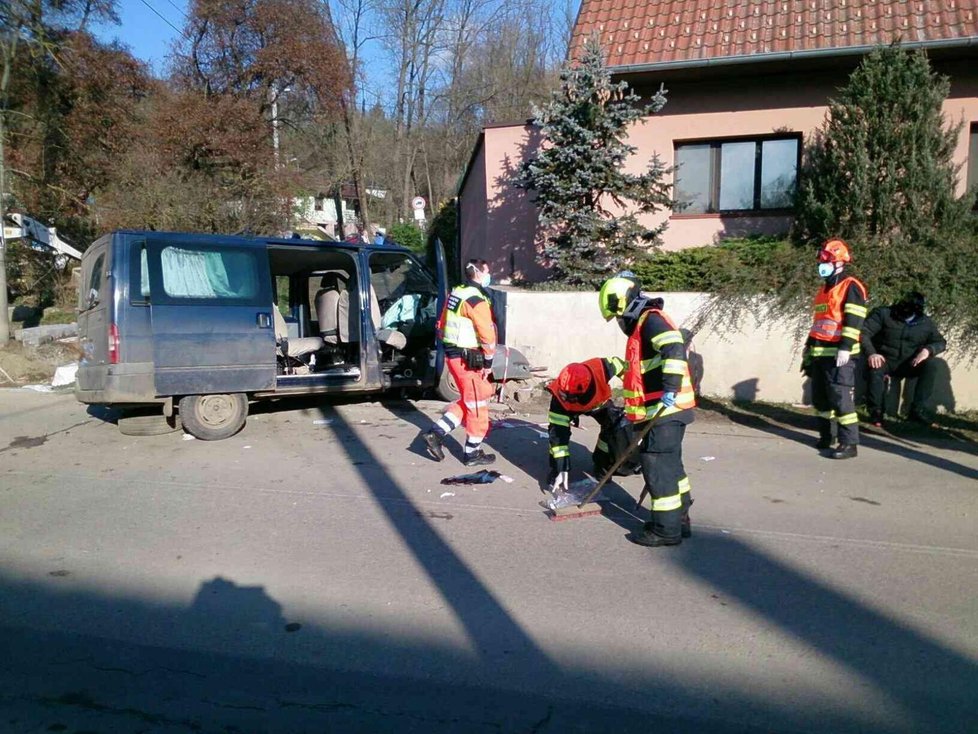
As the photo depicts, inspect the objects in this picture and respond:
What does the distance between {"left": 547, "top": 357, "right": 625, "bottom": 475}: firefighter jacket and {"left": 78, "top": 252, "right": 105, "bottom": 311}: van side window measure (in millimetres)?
4553

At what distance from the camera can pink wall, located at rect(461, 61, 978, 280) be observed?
11.8 m

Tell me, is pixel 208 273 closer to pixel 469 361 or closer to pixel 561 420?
pixel 469 361

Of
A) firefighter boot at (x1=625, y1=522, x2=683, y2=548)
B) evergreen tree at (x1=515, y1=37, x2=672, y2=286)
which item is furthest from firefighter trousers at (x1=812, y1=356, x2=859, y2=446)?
evergreen tree at (x1=515, y1=37, x2=672, y2=286)

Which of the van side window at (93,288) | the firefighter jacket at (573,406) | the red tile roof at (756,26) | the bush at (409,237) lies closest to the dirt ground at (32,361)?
the van side window at (93,288)

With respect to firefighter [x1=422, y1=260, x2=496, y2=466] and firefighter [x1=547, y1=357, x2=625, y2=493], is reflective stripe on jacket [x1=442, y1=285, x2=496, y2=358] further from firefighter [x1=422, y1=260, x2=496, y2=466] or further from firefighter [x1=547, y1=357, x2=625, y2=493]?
firefighter [x1=547, y1=357, x2=625, y2=493]

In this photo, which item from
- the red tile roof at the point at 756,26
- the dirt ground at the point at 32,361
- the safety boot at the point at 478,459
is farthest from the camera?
the dirt ground at the point at 32,361

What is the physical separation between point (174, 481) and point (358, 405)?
133 inches

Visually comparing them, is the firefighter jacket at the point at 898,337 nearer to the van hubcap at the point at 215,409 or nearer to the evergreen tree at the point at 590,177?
the evergreen tree at the point at 590,177

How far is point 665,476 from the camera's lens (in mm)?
4977

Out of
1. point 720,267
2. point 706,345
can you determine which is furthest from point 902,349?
point 720,267

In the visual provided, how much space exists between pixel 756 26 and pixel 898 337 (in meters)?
5.99

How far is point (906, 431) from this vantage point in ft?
27.3

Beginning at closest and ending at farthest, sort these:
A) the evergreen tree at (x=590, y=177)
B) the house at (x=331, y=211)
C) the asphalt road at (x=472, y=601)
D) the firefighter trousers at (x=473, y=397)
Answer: the asphalt road at (x=472, y=601)
the firefighter trousers at (x=473, y=397)
the evergreen tree at (x=590, y=177)
the house at (x=331, y=211)

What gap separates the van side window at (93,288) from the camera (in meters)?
7.62
